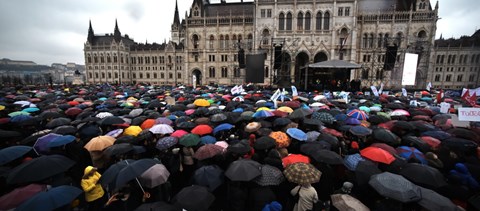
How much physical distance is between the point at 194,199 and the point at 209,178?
86 cm

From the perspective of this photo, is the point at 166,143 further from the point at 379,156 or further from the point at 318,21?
the point at 318,21

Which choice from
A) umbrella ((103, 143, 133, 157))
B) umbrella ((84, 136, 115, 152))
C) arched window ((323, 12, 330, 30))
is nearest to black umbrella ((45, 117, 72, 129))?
umbrella ((84, 136, 115, 152))

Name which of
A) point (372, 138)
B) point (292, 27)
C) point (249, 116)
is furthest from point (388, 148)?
point (292, 27)

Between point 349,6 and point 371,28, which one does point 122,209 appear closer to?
point 349,6

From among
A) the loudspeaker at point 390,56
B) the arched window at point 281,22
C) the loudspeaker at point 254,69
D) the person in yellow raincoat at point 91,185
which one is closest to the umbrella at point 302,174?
the person in yellow raincoat at point 91,185

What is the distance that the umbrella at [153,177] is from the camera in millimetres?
4020

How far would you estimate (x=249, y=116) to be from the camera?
809cm

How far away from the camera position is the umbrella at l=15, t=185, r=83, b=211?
291cm

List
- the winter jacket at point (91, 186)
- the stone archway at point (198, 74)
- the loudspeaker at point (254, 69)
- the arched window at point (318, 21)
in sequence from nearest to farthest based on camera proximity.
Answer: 1. the winter jacket at point (91, 186)
2. the loudspeaker at point (254, 69)
3. the arched window at point (318, 21)
4. the stone archway at point (198, 74)

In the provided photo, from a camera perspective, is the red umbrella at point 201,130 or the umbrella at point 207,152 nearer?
the umbrella at point 207,152

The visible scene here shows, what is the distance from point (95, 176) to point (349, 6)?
42.3 metres

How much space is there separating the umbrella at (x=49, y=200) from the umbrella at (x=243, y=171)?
8.43ft

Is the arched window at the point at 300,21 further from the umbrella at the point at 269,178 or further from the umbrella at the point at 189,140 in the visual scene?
the umbrella at the point at 269,178

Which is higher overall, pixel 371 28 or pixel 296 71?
pixel 371 28
